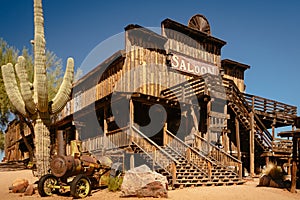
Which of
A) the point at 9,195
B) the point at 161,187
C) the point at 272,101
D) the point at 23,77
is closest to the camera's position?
the point at 161,187

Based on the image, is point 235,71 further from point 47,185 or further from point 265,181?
point 47,185

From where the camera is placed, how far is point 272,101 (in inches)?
937

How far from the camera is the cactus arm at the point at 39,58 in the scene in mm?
14688

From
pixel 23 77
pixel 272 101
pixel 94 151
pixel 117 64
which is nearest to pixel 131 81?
pixel 117 64

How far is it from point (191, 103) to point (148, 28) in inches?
217

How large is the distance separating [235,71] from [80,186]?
18829mm

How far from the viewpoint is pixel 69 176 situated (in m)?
12.5

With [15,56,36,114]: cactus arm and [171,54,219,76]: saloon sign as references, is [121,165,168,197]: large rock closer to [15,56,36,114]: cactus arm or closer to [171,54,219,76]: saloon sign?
[15,56,36,114]: cactus arm

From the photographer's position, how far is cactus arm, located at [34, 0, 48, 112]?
48.2ft

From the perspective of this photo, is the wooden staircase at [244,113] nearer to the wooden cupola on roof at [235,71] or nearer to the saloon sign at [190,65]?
the saloon sign at [190,65]

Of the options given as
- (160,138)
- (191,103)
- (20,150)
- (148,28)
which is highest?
(148,28)

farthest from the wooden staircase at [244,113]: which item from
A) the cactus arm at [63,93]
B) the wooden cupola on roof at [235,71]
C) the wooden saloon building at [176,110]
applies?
the cactus arm at [63,93]

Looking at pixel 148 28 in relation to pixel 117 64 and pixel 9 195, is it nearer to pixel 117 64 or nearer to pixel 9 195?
pixel 117 64

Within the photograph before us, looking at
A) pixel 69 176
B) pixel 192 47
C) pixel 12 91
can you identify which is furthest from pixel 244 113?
pixel 12 91
